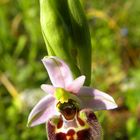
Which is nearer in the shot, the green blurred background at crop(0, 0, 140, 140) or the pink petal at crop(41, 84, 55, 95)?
the pink petal at crop(41, 84, 55, 95)

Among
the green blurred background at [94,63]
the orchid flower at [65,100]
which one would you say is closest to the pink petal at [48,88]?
the orchid flower at [65,100]

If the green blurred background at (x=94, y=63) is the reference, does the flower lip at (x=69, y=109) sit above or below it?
above

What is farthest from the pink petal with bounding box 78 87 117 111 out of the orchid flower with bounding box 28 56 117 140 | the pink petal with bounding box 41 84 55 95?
the pink petal with bounding box 41 84 55 95

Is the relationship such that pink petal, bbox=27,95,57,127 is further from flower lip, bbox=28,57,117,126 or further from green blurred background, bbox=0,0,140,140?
green blurred background, bbox=0,0,140,140

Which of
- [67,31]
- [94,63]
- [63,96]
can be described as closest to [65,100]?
[63,96]

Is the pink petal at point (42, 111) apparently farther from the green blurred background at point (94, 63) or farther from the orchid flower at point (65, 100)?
the green blurred background at point (94, 63)

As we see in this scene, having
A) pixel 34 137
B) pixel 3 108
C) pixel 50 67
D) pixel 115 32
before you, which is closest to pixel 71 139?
pixel 50 67

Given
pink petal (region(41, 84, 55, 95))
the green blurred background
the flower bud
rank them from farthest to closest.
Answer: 1. the green blurred background
2. the flower bud
3. pink petal (region(41, 84, 55, 95))

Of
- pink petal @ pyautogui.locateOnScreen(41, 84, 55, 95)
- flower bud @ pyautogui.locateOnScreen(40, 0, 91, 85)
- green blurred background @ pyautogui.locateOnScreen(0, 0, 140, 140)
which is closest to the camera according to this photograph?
pink petal @ pyautogui.locateOnScreen(41, 84, 55, 95)
